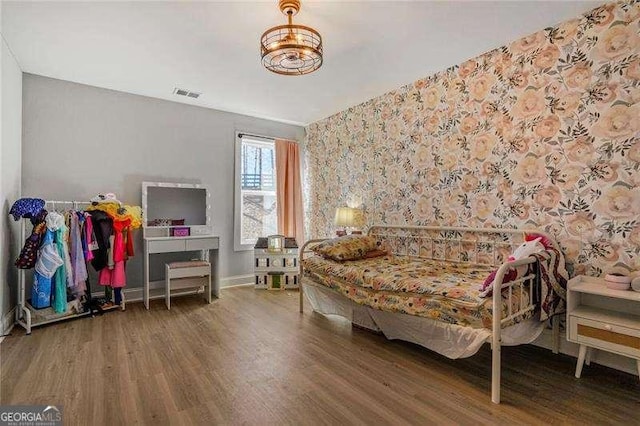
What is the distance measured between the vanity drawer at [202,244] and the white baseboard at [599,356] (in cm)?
329

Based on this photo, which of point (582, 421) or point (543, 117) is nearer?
point (582, 421)

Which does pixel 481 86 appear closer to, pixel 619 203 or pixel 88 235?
pixel 619 203

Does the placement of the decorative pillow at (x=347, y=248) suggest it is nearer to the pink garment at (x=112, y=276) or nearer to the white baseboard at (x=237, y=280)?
the white baseboard at (x=237, y=280)

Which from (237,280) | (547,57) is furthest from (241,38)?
(237,280)

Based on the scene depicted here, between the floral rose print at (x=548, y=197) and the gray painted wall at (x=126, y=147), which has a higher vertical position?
the gray painted wall at (x=126, y=147)

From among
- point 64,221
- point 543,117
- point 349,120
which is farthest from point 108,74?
point 543,117

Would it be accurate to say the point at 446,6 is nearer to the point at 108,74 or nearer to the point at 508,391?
the point at 508,391

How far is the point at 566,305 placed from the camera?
2.14 meters

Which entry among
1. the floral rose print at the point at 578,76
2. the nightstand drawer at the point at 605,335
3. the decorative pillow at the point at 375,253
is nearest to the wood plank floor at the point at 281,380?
the nightstand drawer at the point at 605,335

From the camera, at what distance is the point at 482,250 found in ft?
9.21

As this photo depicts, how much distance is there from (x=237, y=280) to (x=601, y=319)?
3807 millimetres

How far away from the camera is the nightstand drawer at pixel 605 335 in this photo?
1767mm

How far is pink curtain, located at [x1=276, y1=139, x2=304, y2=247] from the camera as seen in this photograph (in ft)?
15.4

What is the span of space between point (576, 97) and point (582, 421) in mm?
2029
